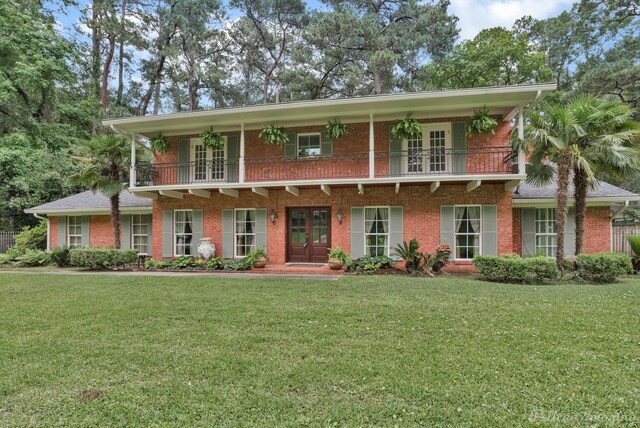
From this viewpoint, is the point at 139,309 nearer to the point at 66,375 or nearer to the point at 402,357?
the point at 66,375

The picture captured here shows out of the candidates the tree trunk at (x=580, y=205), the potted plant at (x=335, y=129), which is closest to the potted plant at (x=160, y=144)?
the potted plant at (x=335, y=129)

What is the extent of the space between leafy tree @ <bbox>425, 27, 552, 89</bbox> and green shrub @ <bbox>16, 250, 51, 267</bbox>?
22.4 metres

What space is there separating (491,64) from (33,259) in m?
25.3

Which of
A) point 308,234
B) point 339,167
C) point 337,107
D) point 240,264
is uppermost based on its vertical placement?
point 337,107

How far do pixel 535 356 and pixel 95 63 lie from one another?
30.9 m

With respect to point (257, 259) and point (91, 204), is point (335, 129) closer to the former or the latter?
point (257, 259)

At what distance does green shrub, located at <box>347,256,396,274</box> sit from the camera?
10.9 meters

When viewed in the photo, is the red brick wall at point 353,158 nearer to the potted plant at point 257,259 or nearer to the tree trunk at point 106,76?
the potted plant at point 257,259

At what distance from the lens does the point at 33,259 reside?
45.8 feet

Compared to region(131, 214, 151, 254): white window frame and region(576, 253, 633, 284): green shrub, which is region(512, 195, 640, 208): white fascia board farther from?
region(131, 214, 151, 254): white window frame

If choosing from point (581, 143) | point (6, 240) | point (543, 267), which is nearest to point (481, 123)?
point (581, 143)

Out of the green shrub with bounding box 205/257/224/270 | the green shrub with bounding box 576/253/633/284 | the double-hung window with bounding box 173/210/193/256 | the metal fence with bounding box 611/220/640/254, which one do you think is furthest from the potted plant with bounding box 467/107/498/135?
the double-hung window with bounding box 173/210/193/256

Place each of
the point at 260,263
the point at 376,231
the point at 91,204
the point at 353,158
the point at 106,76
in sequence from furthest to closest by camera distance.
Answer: the point at 106,76 < the point at 91,204 < the point at 353,158 < the point at 376,231 < the point at 260,263

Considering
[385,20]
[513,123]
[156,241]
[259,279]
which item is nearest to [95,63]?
[156,241]
